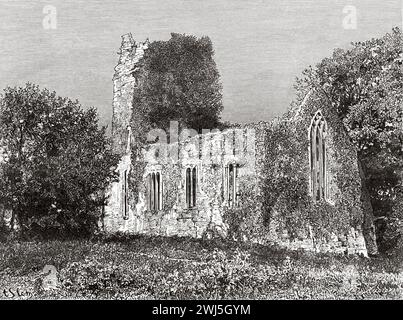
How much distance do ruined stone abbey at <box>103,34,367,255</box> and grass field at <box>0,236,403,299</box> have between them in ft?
5.62

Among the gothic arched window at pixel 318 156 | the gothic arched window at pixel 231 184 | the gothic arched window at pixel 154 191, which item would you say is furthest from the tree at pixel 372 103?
the gothic arched window at pixel 154 191

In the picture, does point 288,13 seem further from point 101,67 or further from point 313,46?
point 101,67

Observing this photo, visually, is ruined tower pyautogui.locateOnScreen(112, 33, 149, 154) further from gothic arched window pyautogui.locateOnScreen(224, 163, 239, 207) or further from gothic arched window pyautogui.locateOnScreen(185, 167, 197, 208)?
gothic arched window pyautogui.locateOnScreen(224, 163, 239, 207)

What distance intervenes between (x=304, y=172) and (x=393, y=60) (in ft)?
22.3

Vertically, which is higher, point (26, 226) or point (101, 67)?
point (101, 67)

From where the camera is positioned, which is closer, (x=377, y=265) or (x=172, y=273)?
(x=172, y=273)

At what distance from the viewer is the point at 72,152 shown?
19.2 m

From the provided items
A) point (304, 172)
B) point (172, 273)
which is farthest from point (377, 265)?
point (172, 273)

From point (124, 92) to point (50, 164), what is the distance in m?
7.40

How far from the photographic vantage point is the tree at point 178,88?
24812 mm

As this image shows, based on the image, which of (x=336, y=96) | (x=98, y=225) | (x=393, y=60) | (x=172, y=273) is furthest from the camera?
(x=336, y=96)

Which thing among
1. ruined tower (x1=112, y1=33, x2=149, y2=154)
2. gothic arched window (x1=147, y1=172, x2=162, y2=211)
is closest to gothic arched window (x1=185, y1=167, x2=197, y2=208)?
gothic arched window (x1=147, y1=172, x2=162, y2=211)

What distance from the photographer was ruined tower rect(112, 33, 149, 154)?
81.5ft

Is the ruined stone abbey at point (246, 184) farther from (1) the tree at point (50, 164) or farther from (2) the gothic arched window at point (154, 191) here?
(1) the tree at point (50, 164)
